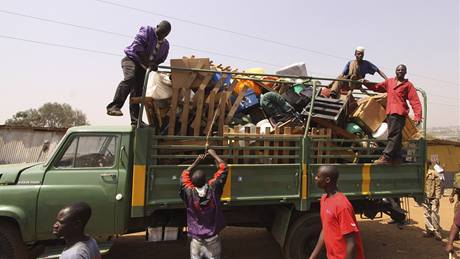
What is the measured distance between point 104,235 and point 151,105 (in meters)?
1.58

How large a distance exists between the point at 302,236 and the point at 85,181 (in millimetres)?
2739

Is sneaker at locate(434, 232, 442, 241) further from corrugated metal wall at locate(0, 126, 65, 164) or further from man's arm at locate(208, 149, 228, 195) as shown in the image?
corrugated metal wall at locate(0, 126, 65, 164)

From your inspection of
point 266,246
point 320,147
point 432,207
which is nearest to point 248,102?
point 320,147

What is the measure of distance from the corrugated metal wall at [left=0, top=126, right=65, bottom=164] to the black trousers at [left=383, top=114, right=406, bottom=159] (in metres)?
13.2

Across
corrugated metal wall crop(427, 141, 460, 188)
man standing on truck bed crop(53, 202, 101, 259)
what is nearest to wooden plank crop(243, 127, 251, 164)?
man standing on truck bed crop(53, 202, 101, 259)

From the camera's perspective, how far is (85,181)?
14.6 feet

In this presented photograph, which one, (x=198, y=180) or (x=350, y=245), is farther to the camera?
(x=198, y=180)

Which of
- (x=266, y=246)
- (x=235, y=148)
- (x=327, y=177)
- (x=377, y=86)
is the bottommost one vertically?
(x=266, y=246)

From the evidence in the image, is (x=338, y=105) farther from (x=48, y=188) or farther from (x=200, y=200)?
(x=48, y=188)

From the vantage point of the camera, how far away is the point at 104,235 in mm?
4496

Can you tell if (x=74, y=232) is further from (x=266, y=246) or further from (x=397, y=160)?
(x=266, y=246)

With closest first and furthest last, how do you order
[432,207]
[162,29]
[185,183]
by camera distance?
[185,183] < [162,29] < [432,207]

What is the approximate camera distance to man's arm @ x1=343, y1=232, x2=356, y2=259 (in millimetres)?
2885

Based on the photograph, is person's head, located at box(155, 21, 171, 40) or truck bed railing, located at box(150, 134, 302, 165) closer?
truck bed railing, located at box(150, 134, 302, 165)
